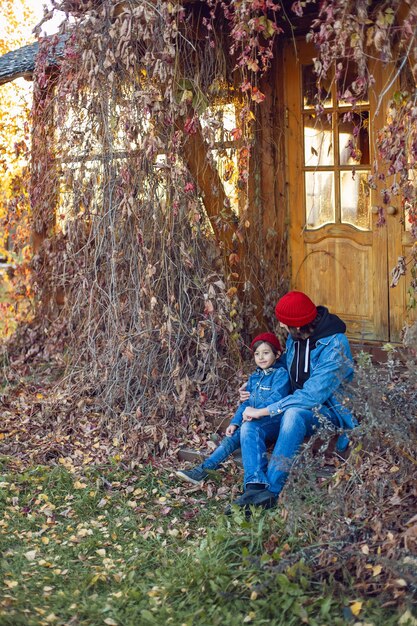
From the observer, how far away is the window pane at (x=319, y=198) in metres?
7.61

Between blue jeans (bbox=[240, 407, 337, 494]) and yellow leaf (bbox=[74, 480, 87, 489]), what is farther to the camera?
yellow leaf (bbox=[74, 480, 87, 489])

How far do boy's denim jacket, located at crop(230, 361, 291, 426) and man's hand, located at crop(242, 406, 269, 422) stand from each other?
172 mm

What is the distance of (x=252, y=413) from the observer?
567 cm

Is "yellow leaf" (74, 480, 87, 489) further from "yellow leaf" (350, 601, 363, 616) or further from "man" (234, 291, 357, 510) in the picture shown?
"yellow leaf" (350, 601, 363, 616)

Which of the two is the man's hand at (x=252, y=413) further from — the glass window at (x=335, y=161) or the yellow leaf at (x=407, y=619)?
the glass window at (x=335, y=161)

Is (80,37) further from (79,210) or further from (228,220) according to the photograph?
(228,220)

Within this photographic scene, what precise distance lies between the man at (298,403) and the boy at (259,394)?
74mm

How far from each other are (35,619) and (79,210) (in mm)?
3962

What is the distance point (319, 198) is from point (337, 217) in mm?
260

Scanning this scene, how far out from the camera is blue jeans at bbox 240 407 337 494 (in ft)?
17.6

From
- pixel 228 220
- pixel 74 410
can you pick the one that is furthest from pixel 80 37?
pixel 74 410

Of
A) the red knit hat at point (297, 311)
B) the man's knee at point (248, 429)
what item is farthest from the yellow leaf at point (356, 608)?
the red knit hat at point (297, 311)

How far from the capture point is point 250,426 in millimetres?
5641

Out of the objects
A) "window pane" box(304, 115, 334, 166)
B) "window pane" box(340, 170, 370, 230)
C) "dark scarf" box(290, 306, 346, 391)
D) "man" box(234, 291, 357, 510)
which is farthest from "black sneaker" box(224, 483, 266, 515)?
"window pane" box(304, 115, 334, 166)
